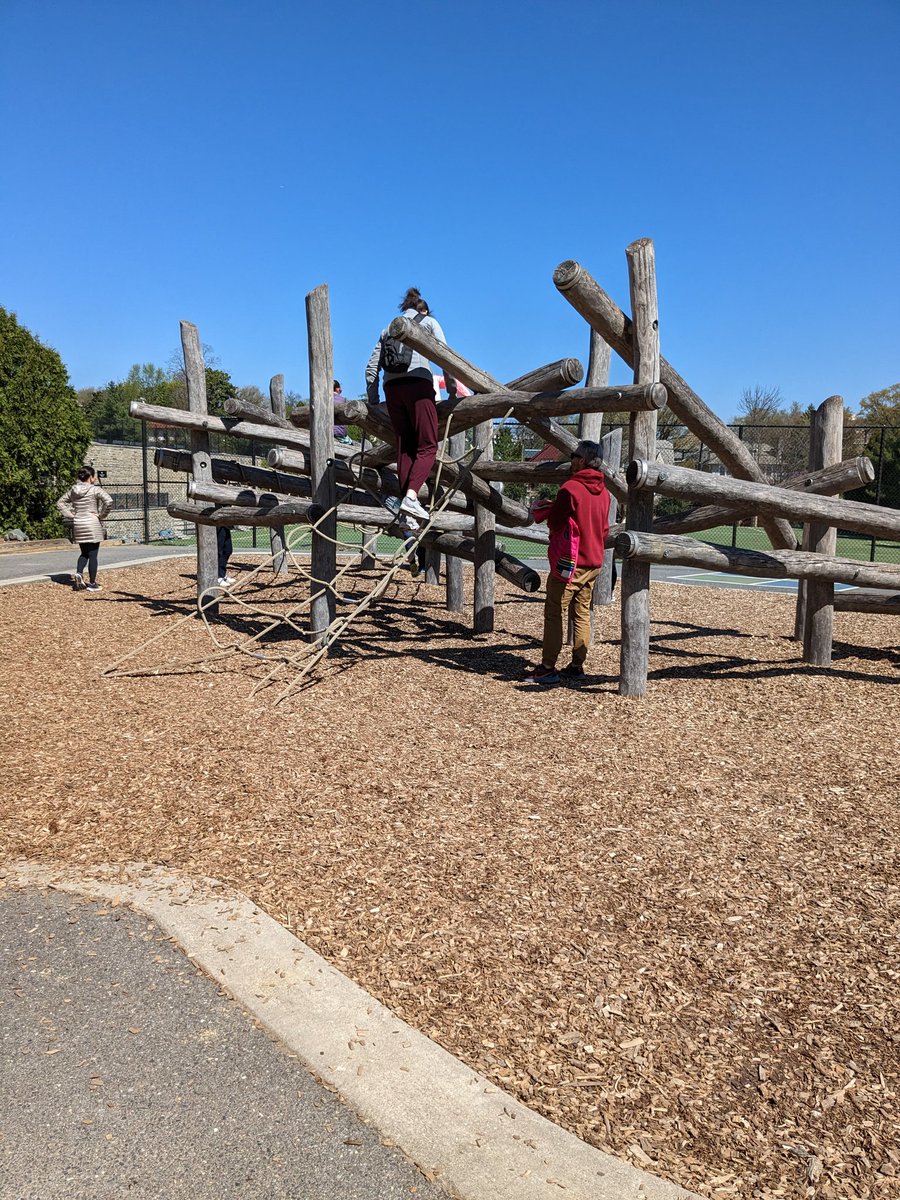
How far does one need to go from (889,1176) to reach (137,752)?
418 cm

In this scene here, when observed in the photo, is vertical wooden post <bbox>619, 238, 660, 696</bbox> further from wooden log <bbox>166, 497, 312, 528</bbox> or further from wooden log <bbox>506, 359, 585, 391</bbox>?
wooden log <bbox>166, 497, 312, 528</bbox>

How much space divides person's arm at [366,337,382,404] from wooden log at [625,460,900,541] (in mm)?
2249

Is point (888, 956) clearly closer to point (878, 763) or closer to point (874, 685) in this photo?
point (878, 763)

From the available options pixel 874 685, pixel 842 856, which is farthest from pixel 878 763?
pixel 874 685

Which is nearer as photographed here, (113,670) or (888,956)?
(888,956)

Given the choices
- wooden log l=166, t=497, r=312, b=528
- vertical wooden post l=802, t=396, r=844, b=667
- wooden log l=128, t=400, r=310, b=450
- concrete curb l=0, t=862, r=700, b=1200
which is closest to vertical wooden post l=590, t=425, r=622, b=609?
vertical wooden post l=802, t=396, r=844, b=667

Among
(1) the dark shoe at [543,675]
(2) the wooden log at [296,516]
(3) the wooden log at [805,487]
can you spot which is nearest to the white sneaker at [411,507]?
(2) the wooden log at [296,516]

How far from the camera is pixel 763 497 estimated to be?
21.9 ft

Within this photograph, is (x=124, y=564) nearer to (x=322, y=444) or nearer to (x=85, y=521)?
(x=85, y=521)

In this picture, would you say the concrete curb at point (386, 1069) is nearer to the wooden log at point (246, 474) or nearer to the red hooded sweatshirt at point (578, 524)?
the red hooded sweatshirt at point (578, 524)

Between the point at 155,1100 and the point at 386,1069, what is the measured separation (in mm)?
597

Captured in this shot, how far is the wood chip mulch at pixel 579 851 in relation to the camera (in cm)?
245

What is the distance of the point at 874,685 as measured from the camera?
6965 mm

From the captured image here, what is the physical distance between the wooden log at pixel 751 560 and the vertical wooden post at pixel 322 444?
252 cm
